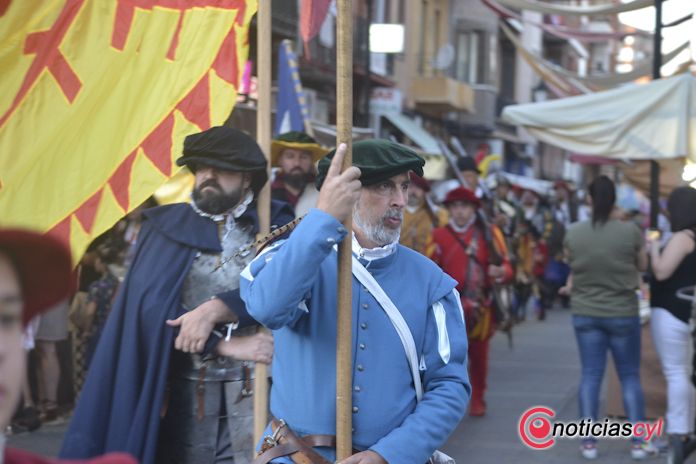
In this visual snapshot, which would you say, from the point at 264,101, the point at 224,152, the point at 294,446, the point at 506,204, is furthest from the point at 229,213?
the point at 506,204

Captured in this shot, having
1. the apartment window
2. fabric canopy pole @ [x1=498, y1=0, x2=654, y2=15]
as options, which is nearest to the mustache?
fabric canopy pole @ [x1=498, y1=0, x2=654, y2=15]

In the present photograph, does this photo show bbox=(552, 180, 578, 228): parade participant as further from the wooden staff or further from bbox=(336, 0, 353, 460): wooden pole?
bbox=(336, 0, 353, 460): wooden pole

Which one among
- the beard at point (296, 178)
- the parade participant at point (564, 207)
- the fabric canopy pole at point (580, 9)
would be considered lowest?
the parade participant at point (564, 207)

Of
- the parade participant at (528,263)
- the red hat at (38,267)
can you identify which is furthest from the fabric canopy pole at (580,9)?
the red hat at (38,267)

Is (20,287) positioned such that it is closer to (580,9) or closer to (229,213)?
(229,213)

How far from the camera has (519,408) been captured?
35.3 feet

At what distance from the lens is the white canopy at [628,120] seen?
9148 millimetres

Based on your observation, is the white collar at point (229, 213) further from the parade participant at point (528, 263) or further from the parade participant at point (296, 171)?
the parade participant at point (528, 263)

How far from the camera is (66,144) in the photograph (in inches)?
212

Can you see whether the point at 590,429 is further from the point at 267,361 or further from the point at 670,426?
the point at 267,361

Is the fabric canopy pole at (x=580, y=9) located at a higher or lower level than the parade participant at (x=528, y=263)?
higher

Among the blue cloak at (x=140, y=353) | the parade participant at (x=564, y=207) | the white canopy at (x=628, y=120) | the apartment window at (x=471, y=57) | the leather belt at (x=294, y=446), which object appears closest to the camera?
the leather belt at (x=294, y=446)

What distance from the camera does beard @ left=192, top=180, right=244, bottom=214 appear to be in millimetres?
4941

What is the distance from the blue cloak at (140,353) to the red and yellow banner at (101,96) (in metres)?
0.41
